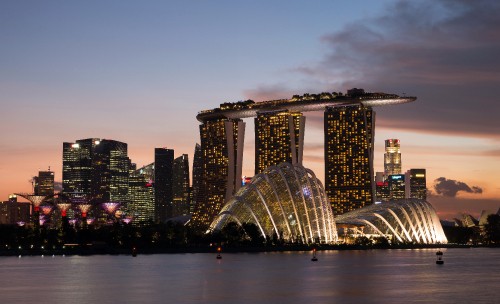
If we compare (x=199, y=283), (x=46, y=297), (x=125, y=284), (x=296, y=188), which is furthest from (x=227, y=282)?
(x=296, y=188)

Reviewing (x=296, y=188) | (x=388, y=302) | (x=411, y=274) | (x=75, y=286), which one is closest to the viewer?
(x=388, y=302)

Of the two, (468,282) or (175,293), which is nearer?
(175,293)

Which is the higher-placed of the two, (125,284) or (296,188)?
(296,188)

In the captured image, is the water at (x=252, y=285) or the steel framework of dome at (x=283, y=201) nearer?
the water at (x=252, y=285)

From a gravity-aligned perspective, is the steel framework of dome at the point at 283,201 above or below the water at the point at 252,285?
above

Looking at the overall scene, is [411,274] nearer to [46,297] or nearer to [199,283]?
[199,283]

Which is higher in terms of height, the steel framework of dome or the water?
the steel framework of dome

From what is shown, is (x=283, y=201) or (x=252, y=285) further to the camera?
(x=283, y=201)

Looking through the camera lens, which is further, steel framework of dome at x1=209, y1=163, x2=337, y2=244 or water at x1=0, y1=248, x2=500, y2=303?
steel framework of dome at x1=209, y1=163, x2=337, y2=244

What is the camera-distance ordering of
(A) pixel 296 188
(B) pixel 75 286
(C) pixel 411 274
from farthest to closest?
1. (A) pixel 296 188
2. (C) pixel 411 274
3. (B) pixel 75 286

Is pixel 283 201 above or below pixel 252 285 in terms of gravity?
above
